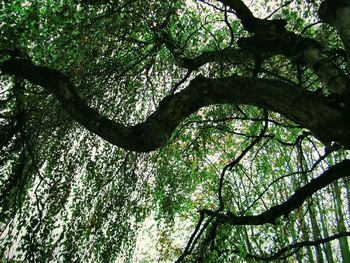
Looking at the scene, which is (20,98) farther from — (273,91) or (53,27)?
(273,91)

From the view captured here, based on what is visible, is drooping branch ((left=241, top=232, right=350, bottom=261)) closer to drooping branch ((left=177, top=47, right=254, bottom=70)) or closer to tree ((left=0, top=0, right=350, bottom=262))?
tree ((left=0, top=0, right=350, bottom=262))

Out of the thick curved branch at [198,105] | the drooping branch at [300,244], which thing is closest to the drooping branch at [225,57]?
the thick curved branch at [198,105]

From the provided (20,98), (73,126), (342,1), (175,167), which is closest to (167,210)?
(175,167)

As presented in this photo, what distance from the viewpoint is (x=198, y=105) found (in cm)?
213

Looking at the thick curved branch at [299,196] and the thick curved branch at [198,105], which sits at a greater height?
the thick curved branch at [198,105]

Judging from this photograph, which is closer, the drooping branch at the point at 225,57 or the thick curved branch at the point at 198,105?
the thick curved branch at the point at 198,105

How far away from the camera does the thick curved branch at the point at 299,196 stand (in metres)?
2.00

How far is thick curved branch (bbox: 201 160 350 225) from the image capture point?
2.00 meters

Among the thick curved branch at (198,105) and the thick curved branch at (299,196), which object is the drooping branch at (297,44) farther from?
the thick curved branch at (299,196)

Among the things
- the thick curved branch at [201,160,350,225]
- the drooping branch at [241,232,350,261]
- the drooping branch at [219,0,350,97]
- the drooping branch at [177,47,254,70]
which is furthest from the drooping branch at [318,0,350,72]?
the drooping branch at [241,232,350,261]

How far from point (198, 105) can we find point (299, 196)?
0.93 metres

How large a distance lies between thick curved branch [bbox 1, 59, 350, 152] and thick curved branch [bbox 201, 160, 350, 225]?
299 millimetres

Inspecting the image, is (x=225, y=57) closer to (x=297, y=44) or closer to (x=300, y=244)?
(x=297, y=44)

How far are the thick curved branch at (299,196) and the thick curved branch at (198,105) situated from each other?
299 mm
